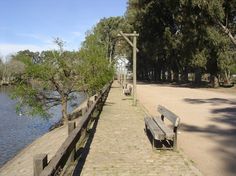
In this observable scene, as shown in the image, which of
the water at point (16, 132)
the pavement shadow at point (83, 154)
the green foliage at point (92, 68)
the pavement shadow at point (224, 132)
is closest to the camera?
the pavement shadow at point (83, 154)

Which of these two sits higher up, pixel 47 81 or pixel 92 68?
pixel 92 68

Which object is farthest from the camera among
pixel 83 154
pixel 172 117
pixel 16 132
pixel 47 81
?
pixel 16 132

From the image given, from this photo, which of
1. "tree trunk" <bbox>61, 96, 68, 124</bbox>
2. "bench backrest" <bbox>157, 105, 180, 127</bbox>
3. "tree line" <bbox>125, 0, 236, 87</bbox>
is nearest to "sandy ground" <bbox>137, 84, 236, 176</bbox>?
"bench backrest" <bbox>157, 105, 180, 127</bbox>

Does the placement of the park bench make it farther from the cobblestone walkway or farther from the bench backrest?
the cobblestone walkway

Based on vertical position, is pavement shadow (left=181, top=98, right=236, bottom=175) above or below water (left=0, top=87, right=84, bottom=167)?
above

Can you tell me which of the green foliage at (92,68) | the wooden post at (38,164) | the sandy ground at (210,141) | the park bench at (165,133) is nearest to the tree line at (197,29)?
the green foliage at (92,68)

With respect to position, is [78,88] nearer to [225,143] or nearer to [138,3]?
[225,143]

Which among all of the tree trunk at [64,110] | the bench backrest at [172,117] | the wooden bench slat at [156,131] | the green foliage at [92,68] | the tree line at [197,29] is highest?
the tree line at [197,29]

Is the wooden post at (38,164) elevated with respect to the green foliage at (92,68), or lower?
lower

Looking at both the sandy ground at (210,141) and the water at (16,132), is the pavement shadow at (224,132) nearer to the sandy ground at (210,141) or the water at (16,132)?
the sandy ground at (210,141)

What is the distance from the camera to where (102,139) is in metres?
11.9

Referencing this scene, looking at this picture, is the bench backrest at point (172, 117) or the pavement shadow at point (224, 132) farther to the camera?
the bench backrest at point (172, 117)

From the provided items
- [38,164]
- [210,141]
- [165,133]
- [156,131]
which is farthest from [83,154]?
[38,164]

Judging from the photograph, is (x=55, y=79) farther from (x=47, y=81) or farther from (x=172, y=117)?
(x=172, y=117)
